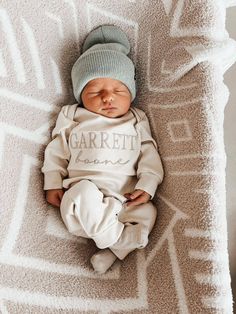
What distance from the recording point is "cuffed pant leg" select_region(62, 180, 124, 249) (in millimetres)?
1031

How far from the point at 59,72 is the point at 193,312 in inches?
26.8

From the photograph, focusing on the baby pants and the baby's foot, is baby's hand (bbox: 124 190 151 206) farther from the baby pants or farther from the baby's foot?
the baby's foot

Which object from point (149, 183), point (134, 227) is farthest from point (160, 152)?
point (134, 227)

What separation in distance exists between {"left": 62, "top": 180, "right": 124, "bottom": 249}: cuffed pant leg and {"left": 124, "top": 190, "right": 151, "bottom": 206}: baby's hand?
0.05 metres

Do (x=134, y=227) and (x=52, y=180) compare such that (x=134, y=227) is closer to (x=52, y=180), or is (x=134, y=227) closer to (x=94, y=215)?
(x=94, y=215)

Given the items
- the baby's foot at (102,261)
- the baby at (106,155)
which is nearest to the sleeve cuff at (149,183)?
the baby at (106,155)

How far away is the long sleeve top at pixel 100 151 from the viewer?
1.13 meters

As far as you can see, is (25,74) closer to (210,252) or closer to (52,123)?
(52,123)

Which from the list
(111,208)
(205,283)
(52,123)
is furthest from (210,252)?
(52,123)

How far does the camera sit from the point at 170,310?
0.97 metres

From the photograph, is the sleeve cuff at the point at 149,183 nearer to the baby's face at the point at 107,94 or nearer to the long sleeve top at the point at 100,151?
the long sleeve top at the point at 100,151

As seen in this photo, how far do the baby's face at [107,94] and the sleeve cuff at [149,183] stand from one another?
0.19m

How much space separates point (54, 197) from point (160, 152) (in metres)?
0.28

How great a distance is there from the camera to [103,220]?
3.43ft
